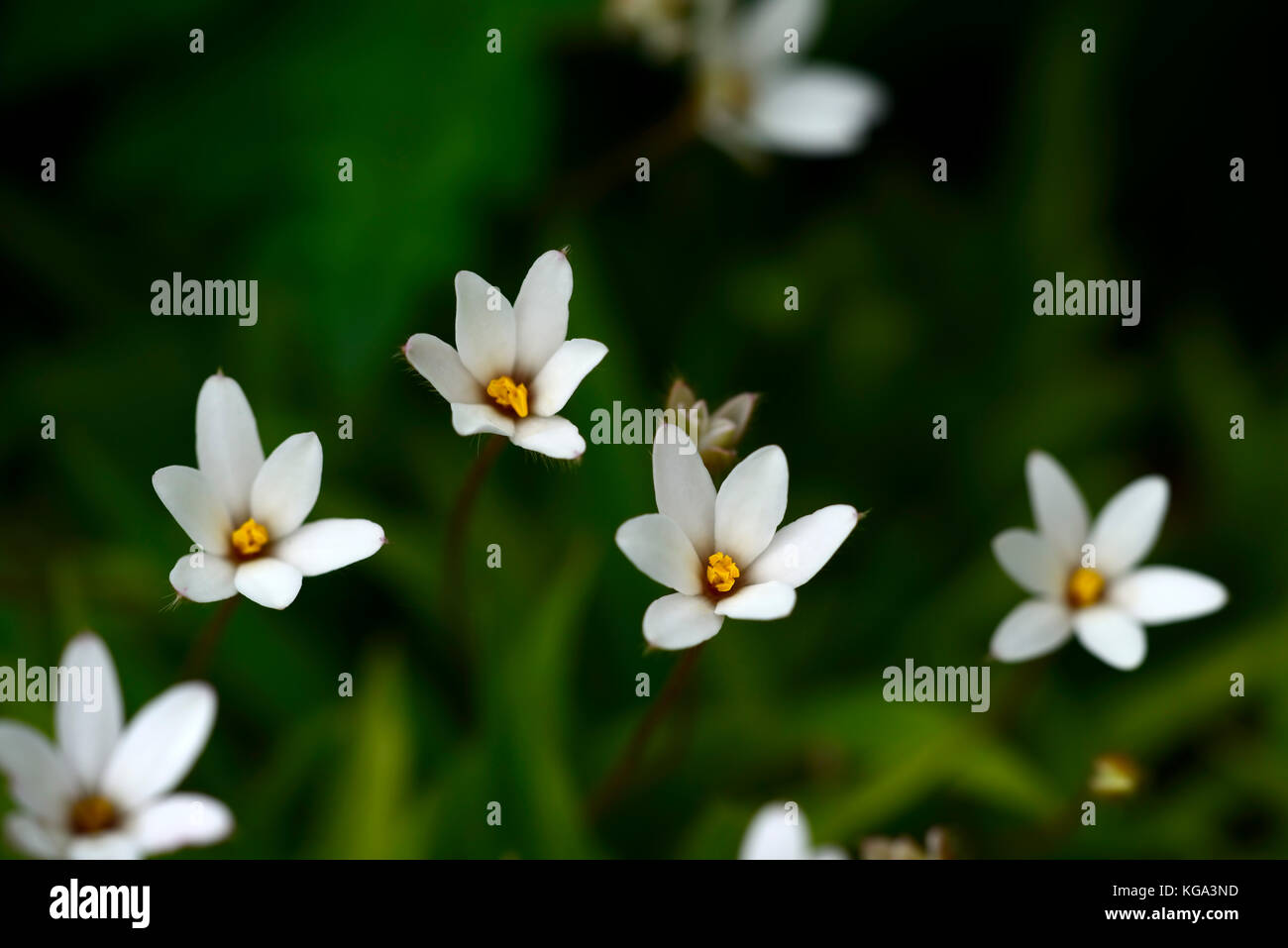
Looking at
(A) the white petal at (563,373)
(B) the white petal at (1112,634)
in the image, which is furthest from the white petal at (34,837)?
(B) the white petal at (1112,634)

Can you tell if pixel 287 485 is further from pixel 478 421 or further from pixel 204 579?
pixel 478 421

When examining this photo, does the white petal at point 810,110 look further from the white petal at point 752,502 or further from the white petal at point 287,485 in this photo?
the white petal at point 287,485

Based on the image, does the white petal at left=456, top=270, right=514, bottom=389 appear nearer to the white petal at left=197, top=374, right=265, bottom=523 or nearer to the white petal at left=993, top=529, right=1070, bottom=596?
the white petal at left=197, top=374, right=265, bottom=523

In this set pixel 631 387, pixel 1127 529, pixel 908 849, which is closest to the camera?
pixel 908 849

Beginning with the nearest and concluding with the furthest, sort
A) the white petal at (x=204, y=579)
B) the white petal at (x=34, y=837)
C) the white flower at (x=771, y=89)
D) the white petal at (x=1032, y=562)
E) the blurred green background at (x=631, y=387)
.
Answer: the white petal at (x=34, y=837), the white petal at (x=204, y=579), the white petal at (x=1032, y=562), the blurred green background at (x=631, y=387), the white flower at (x=771, y=89)

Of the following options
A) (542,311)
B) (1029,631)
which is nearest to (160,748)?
(542,311)

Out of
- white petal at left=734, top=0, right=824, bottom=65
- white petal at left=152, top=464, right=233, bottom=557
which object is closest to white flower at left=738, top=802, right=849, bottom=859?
white petal at left=152, top=464, right=233, bottom=557
